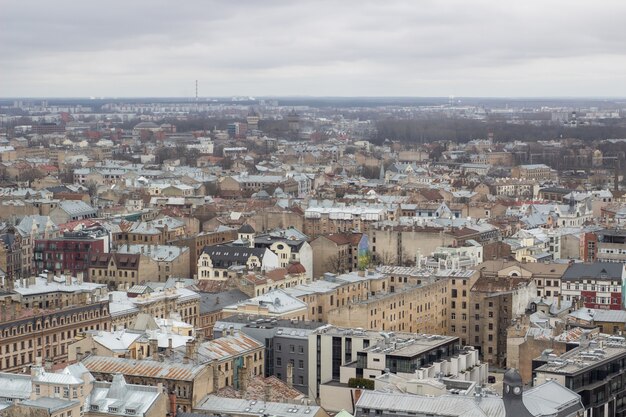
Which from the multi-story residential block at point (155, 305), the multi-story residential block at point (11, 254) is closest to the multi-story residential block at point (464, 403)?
the multi-story residential block at point (155, 305)

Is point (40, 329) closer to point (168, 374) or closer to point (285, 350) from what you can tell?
point (285, 350)

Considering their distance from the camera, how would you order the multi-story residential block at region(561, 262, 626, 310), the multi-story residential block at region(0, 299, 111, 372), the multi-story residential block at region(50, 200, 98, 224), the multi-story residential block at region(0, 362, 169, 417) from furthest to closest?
the multi-story residential block at region(50, 200, 98, 224), the multi-story residential block at region(561, 262, 626, 310), the multi-story residential block at region(0, 299, 111, 372), the multi-story residential block at region(0, 362, 169, 417)

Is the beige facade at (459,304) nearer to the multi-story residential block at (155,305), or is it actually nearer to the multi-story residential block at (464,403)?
the multi-story residential block at (155,305)

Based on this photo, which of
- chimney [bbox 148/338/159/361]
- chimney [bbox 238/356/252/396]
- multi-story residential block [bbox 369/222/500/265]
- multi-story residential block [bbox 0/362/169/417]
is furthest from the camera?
multi-story residential block [bbox 369/222/500/265]

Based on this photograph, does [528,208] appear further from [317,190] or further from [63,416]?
[63,416]

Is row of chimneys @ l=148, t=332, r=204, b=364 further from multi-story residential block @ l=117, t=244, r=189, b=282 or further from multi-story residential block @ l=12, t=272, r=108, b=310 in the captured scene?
multi-story residential block @ l=117, t=244, r=189, b=282

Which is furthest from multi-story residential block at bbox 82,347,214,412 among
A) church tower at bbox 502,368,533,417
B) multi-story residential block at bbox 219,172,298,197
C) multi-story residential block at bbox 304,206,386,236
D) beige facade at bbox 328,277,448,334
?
multi-story residential block at bbox 219,172,298,197

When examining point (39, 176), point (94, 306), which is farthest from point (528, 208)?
point (39, 176)

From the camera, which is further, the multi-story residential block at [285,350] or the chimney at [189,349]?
the multi-story residential block at [285,350]

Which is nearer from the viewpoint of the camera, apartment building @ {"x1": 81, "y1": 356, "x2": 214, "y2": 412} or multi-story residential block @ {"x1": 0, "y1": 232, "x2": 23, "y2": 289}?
apartment building @ {"x1": 81, "y1": 356, "x2": 214, "y2": 412}
